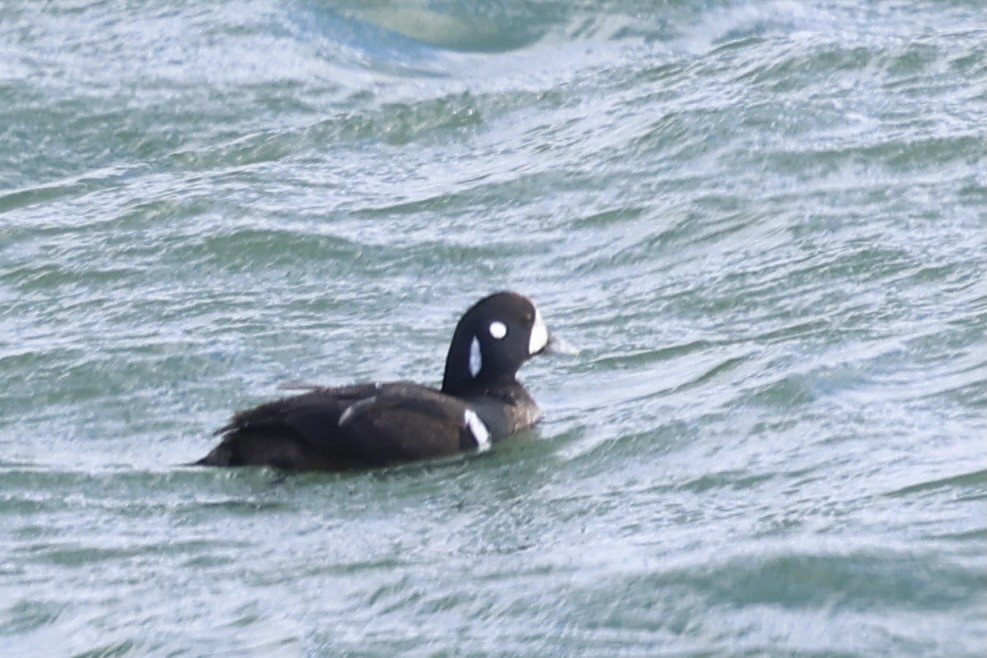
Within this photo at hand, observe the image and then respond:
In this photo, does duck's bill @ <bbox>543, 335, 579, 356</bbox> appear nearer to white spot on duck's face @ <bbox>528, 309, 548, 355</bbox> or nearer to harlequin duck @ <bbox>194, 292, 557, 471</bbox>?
white spot on duck's face @ <bbox>528, 309, 548, 355</bbox>

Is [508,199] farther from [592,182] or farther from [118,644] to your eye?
[118,644]

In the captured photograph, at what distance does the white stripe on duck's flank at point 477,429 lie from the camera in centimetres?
879

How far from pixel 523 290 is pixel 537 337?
1.66 metres

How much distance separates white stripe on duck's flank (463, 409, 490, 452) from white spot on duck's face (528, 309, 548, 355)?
20.2 inches

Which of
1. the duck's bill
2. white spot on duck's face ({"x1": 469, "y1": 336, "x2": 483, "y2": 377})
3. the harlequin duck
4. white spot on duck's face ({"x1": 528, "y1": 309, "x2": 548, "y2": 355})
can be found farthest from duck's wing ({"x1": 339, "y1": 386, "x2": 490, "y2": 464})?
the duck's bill

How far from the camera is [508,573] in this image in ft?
24.1

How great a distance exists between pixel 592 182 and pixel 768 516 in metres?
5.01

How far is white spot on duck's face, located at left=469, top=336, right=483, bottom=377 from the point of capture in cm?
913

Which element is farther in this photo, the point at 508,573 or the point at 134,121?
the point at 134,121

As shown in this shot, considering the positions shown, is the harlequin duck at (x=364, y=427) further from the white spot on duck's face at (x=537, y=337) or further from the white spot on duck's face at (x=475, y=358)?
the white spot on duck's face at (x=537, y=337)

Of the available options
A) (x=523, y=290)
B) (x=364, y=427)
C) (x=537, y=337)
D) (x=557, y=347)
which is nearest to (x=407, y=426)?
(x=364, y=427)

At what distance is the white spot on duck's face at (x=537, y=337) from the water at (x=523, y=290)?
309mm

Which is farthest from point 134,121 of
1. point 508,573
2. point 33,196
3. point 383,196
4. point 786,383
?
point 508,573

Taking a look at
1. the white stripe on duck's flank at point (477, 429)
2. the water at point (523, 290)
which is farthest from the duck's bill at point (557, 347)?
the white stripe on duck's flank at point (477, 429)
